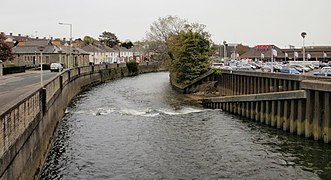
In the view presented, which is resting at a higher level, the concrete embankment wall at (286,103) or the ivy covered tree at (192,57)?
the ivy covered tree at (192,57)

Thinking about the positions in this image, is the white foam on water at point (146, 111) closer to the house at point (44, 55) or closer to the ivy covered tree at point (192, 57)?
the ivy covered tree at point (192, 57)

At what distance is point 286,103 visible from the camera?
31.8 m

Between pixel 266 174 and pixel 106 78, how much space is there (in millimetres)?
82332

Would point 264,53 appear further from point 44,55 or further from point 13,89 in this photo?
point 13,89

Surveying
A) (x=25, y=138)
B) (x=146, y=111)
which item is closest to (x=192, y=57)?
(x=146, y=111)

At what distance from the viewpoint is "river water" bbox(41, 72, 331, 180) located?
21531mm

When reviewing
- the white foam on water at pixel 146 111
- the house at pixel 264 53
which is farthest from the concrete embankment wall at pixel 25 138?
the house at pixel 264 53

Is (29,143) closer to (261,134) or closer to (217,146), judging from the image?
(217,146)

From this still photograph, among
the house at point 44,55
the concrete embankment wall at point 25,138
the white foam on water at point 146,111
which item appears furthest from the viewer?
the house at point 44,55

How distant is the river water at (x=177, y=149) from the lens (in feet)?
70.6

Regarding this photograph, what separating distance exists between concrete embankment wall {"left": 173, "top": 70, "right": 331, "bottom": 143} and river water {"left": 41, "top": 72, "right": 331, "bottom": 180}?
96 centimetres

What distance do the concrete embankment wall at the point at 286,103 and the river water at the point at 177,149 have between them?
964 mm

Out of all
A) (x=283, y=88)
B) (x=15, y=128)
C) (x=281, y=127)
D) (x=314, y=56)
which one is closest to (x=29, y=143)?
(x=15, y=128)

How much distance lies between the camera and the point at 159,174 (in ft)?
69.8
